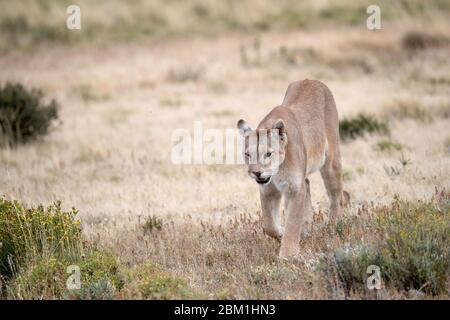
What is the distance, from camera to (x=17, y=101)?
18000 mm

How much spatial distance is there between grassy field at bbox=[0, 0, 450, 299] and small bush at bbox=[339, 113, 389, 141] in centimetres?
34

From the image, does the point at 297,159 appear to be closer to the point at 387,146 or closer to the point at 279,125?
the point at 279,125

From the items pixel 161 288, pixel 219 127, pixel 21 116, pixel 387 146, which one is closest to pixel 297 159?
pixel 161 288

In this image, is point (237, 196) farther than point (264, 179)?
Yes

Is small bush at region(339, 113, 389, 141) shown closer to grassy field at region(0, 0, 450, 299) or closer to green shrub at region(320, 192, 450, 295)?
grassy field at region(0, 0, 450, 299)

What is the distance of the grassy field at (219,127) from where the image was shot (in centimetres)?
792

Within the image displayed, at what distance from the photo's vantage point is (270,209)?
8930 millimetres

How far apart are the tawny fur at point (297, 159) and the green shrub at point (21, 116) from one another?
912 centimetres

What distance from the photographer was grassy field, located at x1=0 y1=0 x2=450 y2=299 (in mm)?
7918

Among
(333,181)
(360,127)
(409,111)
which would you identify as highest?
(409,111)

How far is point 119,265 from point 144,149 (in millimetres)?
8141

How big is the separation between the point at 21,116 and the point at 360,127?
791 cm

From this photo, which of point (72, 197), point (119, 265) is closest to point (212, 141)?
point (72, 197)
